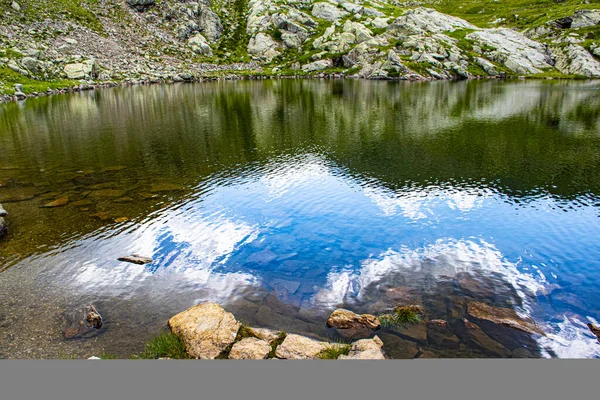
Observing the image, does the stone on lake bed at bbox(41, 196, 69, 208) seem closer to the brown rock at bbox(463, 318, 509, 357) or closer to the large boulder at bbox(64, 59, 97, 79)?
the brown rock at bbox(463, 318, 509, 357)

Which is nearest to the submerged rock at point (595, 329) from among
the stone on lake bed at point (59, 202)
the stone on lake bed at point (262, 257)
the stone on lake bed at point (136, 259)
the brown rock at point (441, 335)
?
the brown rock at point (441, 335)

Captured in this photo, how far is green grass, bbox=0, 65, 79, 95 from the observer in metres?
105

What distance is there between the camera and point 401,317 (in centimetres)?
1839

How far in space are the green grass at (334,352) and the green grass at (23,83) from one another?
122 meters

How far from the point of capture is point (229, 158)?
4797 centimetres

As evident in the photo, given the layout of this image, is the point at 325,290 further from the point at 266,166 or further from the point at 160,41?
the point at 160,41

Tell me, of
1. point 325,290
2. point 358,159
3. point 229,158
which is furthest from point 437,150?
point 325,290

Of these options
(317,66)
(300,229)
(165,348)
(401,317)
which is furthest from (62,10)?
(401,317)

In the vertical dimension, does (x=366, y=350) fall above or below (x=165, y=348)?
above

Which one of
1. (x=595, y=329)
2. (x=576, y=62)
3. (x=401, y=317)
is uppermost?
(x=576, y=62)

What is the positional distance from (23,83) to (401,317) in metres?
138

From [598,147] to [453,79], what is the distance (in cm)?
12973

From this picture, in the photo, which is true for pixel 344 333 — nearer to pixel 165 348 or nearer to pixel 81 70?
pixel 165 348

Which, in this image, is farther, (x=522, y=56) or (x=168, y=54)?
(x=522, y=56)
